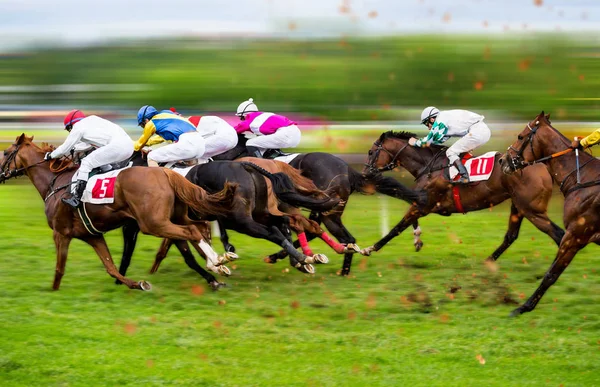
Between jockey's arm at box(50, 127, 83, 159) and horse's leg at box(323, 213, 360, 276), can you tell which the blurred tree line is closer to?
horse's leg at box(323, 213, 360, 276)

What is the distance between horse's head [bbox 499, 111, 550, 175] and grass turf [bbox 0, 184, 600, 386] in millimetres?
1192

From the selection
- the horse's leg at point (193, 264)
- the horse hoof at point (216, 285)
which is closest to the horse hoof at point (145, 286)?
the horse's leg at point (193, 264)

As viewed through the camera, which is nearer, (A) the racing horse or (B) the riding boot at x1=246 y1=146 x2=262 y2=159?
(A) the racing horse

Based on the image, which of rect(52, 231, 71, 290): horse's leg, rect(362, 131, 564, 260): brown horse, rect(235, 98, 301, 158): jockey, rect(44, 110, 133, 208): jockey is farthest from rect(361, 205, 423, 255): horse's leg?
rect(52, 231, 71, 290): horse's leg

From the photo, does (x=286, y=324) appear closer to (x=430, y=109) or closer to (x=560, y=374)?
(x=560, y=374)

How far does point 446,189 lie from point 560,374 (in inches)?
163

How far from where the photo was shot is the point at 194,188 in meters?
7.72

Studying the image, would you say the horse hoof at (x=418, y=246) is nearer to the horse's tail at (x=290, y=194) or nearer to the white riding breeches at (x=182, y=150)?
the horse's tail at (x=290, y=194)

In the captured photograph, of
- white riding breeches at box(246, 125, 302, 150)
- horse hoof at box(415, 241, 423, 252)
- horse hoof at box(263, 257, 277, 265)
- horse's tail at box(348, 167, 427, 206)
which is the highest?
white riding breeches at box(246, 125, 302, 150)

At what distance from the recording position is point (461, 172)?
370 inches

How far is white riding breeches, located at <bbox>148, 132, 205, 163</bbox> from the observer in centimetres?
845

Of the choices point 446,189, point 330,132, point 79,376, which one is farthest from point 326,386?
point 330,132

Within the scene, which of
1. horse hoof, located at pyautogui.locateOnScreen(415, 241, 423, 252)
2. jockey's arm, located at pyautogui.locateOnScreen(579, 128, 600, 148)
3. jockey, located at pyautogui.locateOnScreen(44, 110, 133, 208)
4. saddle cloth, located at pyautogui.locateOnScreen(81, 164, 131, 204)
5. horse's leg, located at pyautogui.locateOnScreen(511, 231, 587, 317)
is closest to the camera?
horse's leg, located at pyautogui.locateOnScreen(511, 231, 587, 317)

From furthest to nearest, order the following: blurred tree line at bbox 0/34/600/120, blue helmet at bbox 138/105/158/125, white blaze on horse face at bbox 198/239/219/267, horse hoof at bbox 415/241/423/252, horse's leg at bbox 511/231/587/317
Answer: blurred tree line at bbox 0/34/600/120
horse hoof at bbox 415/241/423/252
blue helmet at bbox 138/105/158/125
white blaze on horse face at bbox 198/239/219/267
horse's leg at bbox 511/231/587/317
